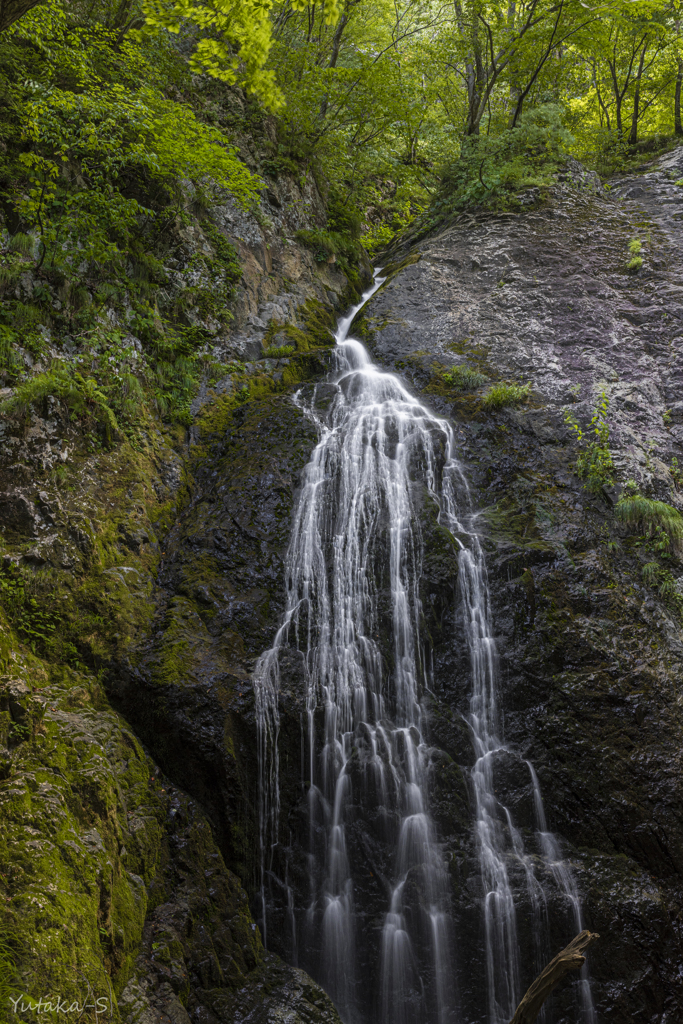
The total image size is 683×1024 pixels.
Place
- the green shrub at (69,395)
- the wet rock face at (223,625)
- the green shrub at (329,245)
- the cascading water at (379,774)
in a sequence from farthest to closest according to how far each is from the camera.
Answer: the green shrub at (329,245)
the green shrub at (69,395)
the wet rock face at (223,625)
the cascading water at (379,774)

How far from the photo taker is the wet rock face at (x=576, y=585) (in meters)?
5.11

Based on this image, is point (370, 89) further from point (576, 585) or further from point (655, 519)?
point (576, 585)

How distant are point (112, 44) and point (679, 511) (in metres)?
11.7

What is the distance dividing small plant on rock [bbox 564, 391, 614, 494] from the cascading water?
1873 mm

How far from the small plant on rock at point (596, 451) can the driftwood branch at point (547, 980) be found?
5574 mm

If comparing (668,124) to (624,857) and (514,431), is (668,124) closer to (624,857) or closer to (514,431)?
(514,431)

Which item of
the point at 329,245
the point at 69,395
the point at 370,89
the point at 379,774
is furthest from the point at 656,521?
the point at 370,89

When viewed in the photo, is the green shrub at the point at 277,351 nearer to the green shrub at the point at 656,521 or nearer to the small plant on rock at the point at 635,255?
the green shrub at the point at 656,521

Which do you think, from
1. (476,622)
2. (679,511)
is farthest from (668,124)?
(476,622)

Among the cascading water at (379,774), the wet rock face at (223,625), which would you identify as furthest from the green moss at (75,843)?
the cascading water at (379,774)

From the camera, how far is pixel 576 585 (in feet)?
21.6

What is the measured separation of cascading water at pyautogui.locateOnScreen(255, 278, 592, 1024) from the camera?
5.05 m

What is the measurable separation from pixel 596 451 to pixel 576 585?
234 cm

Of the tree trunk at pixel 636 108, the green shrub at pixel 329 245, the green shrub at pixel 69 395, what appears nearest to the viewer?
the green shrub at pixel 69 395
